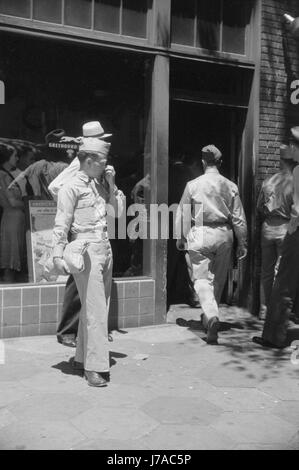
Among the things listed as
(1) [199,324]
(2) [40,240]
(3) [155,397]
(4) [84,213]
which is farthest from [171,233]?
(3) [155,397]

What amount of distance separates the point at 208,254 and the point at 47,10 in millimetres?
3097

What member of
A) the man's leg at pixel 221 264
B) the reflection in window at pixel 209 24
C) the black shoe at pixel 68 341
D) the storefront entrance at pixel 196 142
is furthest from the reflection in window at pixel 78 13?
the black shoe at pixel 68 341

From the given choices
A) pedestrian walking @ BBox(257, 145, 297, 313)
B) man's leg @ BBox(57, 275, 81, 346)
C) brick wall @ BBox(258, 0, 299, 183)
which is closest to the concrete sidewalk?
man's leg @ BBox(57, 275, 81, 346)

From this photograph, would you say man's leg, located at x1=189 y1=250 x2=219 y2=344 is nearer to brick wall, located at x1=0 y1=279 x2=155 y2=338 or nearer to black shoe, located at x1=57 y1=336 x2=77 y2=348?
brick wall, located at x1=0 y1=279 x2=155 y2=338

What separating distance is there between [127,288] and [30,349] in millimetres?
1407

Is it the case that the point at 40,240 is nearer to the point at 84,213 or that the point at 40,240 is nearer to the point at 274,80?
the point at 84,213

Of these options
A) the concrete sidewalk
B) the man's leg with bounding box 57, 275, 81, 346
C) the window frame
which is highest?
the window frame

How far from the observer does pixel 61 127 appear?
6859 mm

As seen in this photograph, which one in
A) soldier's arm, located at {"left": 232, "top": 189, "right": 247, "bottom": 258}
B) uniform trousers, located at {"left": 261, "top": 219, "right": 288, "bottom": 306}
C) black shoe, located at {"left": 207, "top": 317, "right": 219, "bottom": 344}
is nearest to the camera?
black shoe, located at {"left": 207, "top": 317, "right": 219, "bottom": 344}

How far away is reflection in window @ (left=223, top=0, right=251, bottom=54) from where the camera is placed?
7.60m

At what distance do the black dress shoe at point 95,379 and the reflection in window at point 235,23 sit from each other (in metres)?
4.49

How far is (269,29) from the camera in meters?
7.69

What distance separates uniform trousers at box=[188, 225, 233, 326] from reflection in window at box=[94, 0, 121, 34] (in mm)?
2448
